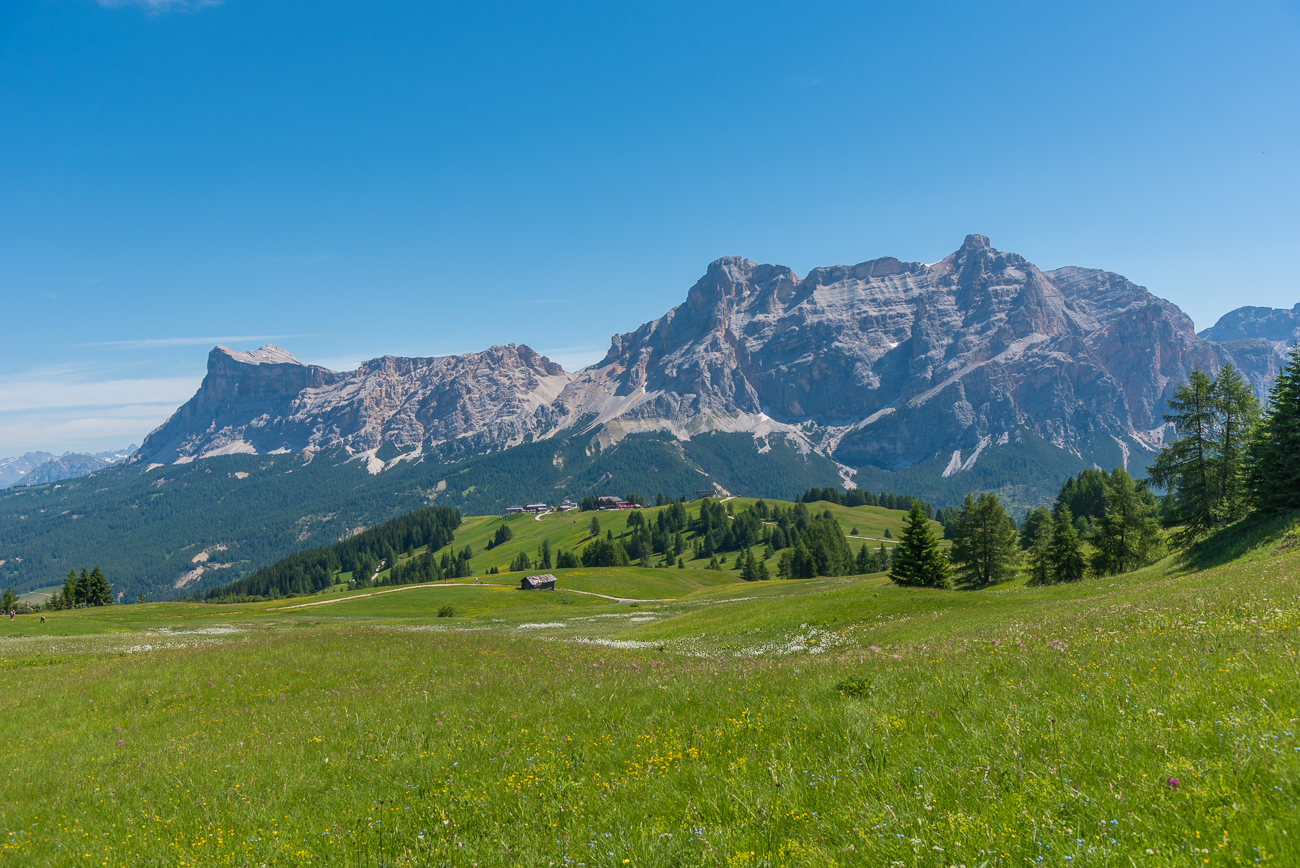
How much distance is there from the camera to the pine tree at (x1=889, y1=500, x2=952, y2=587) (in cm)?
6762

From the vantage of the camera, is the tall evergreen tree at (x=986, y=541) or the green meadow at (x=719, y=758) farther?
the tall evergreen tree at (x=986, y=541)

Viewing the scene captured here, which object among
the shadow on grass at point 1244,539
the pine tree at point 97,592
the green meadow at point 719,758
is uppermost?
the green meadow at point 719,758

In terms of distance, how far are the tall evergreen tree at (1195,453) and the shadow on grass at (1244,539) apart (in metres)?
5.45

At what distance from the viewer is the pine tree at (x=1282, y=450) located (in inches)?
1556

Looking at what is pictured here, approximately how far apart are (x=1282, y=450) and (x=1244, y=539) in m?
7.83

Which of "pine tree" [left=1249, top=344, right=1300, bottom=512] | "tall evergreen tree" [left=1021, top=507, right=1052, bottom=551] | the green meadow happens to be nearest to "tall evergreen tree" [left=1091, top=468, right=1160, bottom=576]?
"pine tree" [left=1249, top=344, right=1300, bottom=512]

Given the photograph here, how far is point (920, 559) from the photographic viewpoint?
68.4m

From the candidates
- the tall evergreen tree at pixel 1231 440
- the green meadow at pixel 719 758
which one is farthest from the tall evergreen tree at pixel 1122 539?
the green meadow at pixel 719 758

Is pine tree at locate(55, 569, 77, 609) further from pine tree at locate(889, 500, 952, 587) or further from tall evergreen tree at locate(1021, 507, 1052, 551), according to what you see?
tall evergreen tree at locate(1021, 507, 1052, 551)

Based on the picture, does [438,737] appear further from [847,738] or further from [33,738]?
[33,738]

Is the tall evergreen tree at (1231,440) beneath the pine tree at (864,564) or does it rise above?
above

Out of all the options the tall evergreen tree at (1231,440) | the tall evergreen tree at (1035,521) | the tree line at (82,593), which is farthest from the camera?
the tall evergreen tree at (1035,521)

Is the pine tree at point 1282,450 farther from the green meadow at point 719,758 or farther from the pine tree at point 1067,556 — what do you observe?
the green meadow at point 719,758

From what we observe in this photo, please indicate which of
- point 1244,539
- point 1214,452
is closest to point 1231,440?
point 1214,452
